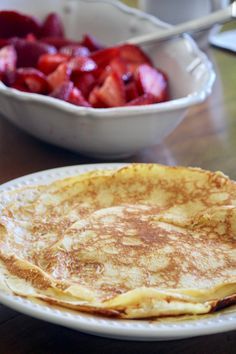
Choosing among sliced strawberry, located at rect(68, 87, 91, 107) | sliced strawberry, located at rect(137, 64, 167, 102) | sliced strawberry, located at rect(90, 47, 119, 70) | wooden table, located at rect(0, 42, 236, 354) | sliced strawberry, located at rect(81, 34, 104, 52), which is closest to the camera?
wooden table, located at rect(0, 42, 236, 354)

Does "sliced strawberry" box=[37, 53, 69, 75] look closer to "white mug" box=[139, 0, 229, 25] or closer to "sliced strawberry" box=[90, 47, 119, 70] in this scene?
"sliced strawberry" box=[90, 47, 119, 70]

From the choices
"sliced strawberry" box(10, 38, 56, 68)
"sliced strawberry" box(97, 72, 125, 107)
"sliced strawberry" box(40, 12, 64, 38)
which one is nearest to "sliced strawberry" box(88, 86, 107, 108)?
"sliced strawberry" box(97, 72, 125, 107)

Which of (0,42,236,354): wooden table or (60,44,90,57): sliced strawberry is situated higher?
(60,44,90,57): sliced strawberry

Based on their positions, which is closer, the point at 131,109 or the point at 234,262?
the point at 234,262

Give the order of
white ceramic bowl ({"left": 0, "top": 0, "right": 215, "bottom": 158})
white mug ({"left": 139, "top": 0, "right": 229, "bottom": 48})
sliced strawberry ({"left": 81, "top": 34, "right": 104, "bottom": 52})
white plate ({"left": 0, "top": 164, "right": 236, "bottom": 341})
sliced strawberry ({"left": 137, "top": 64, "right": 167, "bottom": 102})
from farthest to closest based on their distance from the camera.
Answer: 1. white mug ({"left": 139, "top": 0, "right": 229, "bottom": 48})
2. sliced strawberry ({"left": 81, "top": 34, "right": 104, "bottom": 52})
3. sliced strawberry ({"left": 137, "top": 64, "right": 167, "bottom": 102})
4. white ceramic bowl ({"left": 0, "top": 0, "right": 215, "bottom": 158})
5. white plate ({"left": 0, "top": 164, "right": 236, "bottom": 341})

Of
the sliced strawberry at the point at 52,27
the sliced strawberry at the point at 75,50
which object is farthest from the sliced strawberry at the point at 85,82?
the sliced strawberry at the point at 52,27

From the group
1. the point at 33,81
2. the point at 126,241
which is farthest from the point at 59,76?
the point at 126,241

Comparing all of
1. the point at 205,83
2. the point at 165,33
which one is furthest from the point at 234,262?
the point at 165,33

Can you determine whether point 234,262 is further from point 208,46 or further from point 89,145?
point 208,46
